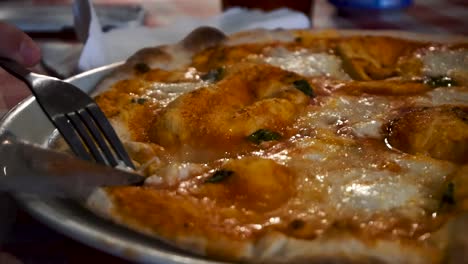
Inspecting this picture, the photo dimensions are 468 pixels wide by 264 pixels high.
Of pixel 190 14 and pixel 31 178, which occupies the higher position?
pixel 31 178

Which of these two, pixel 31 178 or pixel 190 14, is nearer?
pixel 31 178

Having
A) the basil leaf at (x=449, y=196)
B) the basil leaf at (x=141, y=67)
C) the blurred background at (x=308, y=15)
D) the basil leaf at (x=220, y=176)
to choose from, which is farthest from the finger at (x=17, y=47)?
the basil leaf at (x=449, y=196)

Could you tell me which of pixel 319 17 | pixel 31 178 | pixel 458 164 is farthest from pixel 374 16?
pixel 31 178

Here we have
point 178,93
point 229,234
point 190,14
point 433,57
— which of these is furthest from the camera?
point 190,14

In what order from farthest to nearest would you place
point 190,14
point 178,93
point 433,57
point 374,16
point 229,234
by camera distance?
point 190,14 → point 374,16 → point 433,57 → point 178,93 → point 229,234

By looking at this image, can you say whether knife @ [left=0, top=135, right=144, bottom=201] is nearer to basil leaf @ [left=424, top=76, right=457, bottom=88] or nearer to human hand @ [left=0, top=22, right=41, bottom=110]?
human hand @ [left=0, top=22, right=41, bottom=110]

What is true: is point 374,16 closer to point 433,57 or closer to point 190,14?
point 190,14
